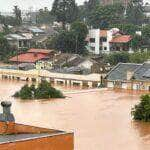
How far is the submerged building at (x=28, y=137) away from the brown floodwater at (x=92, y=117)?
20.0ft

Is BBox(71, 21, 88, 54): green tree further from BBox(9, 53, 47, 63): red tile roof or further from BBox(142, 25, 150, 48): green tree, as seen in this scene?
BBox(142, 25, 150, 48): green tree

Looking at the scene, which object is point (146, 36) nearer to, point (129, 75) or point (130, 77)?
point (129, 75)

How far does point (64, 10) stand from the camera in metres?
62.7

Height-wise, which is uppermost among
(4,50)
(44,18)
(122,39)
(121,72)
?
(44,18)

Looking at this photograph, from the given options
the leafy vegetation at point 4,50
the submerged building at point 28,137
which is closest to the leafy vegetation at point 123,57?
the leafy vegetation at point 4,50

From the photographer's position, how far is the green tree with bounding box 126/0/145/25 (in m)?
71.8

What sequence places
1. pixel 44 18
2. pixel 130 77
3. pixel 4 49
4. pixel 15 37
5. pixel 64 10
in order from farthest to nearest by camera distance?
pixel 44 18
pixel 64 10
pixel 15 37
pixel 4 49
pixel 130 77

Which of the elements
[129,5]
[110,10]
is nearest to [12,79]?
[110,10]

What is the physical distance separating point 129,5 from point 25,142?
2556 inches

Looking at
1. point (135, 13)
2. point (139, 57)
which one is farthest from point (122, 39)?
point (135, 13)

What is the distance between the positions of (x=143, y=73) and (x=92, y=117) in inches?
425

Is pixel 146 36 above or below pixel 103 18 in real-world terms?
below

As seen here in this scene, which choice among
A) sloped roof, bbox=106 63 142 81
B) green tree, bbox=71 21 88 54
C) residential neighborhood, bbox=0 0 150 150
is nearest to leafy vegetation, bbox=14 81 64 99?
residential neighborhood, bbox=0 0 150 150

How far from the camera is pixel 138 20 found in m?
72.0
